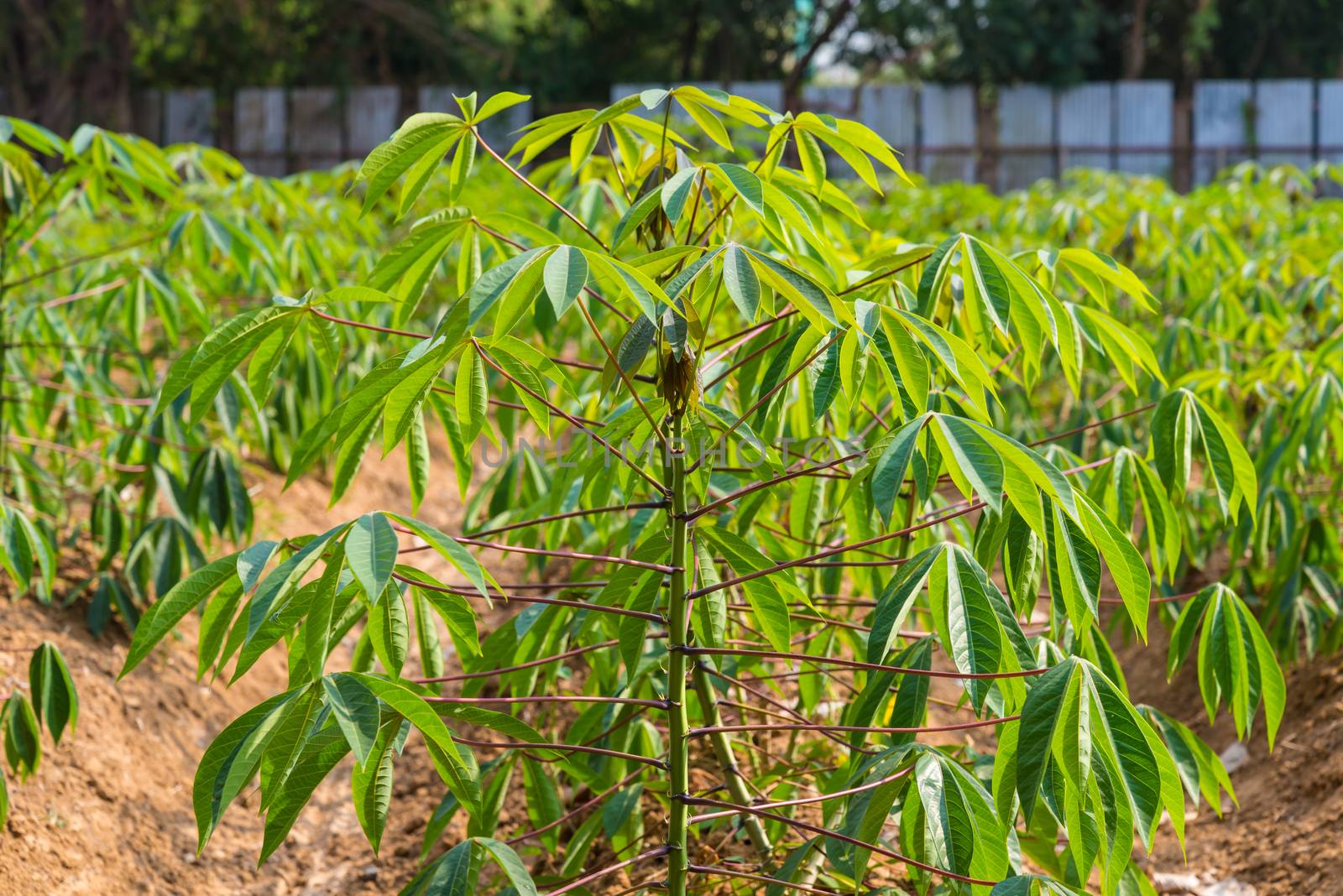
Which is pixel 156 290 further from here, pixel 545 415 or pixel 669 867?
pixel 669 867

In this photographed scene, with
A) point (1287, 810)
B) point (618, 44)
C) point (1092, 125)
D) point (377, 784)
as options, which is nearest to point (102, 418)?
point (377, 784)

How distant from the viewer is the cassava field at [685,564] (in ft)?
3.62

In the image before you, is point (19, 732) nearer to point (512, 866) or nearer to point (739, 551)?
point (512, 866)

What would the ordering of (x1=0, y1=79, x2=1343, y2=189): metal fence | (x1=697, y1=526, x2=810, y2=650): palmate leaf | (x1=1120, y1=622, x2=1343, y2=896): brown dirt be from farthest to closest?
1. (x1=0, y1=79, x2=1343, y2=189): metal fence
2. (x1=1120, y1=622, x2=1343, y2=896): brown dirt
3. (x1=697, y1=526, x2=810, y2=650): palmate leaf

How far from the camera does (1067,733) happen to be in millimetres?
1035

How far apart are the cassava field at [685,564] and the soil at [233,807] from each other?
0.04 feet

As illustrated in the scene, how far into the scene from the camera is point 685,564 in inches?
53.2

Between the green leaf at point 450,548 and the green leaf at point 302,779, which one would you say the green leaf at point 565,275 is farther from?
the green leaf at point 302,779

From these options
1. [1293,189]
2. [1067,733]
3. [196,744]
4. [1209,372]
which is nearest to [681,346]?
[1067,733]

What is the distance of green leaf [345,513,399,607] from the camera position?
977 millimetres

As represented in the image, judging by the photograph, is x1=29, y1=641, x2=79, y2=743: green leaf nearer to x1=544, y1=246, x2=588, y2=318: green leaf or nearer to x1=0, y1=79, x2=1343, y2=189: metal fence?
x1=544, y1=246, x2=588, y2=318: green leaf

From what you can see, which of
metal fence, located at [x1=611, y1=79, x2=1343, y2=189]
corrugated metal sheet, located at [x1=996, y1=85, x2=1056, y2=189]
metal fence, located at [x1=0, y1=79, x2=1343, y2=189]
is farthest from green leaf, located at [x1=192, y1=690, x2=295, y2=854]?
corrugated metal sheet, located at [x1=996, y1=85, x2=1056, y2=189]

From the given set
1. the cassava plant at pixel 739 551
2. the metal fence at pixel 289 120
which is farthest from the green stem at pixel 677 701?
the metal fence at pixel 289 120

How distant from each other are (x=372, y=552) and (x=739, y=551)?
44 cm
